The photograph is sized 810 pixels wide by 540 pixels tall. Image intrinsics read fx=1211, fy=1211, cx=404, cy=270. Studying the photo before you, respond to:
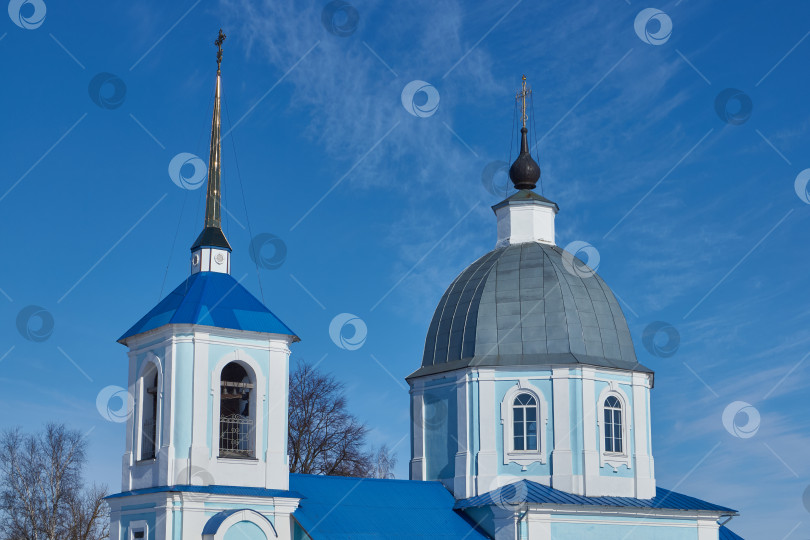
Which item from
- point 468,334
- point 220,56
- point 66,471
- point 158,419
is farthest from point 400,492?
point 66,471

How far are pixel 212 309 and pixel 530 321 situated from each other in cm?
745

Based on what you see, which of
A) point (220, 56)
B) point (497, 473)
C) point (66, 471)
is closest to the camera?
point (220, 56)

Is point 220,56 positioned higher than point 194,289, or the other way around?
point 220,56

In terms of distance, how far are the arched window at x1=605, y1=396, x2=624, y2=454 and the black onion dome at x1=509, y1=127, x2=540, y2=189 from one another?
6128mm

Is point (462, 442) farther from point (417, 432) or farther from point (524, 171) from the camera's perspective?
point (524, 171)

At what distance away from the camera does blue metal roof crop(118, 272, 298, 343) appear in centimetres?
2084

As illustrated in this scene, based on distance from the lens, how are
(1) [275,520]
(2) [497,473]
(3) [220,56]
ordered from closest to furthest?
(1) [275,520] → (3) [220,56] → (2) [497,473]

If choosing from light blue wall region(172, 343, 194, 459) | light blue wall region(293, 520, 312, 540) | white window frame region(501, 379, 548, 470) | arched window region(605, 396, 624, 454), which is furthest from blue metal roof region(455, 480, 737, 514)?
light blue wall region(172, 343, 194, 459)

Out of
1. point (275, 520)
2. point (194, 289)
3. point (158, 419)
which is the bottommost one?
point (275, 520)

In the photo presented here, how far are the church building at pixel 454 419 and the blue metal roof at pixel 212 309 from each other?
0.04 m

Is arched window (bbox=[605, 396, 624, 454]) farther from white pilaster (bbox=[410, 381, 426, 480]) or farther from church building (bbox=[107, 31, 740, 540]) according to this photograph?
white pilaster (bbox=[410, 381, 426, 480])

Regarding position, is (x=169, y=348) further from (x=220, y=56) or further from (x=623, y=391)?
(x=623, y=391)

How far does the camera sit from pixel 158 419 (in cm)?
2064

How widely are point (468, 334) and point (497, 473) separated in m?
3.08
